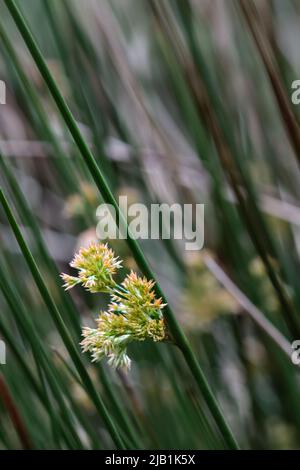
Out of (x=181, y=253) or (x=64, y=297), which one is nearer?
(x=64, y=297)

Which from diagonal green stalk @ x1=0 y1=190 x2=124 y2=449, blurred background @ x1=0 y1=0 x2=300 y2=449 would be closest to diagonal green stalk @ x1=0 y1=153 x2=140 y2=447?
blurred background @ x1=0 y1=0 x2=300 y2=449

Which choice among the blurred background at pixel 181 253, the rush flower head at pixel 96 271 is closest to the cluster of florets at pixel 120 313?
the rush flower head at pixel 96 271

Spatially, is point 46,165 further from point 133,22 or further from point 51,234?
point 133,22

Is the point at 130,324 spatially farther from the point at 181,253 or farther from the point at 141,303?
the point at 181,253

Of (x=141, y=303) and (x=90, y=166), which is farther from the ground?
(x=90, y=166)

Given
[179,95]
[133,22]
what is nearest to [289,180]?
[179,95]

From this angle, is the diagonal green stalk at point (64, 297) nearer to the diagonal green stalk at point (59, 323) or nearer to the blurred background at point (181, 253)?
the blurred background at point (181, 253)

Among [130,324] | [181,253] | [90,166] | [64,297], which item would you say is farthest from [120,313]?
[181,253]
